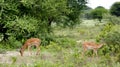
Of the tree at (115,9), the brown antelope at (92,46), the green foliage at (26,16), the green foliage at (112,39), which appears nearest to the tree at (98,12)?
the tree at (115,9)

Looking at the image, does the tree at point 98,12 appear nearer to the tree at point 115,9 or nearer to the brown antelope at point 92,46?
the tree at point 115,9

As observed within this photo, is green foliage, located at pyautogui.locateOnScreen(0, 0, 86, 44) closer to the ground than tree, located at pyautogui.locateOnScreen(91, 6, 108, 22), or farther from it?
farther from it

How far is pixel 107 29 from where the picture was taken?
1586 centimetres

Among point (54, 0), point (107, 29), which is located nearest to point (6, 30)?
point (54, 0)

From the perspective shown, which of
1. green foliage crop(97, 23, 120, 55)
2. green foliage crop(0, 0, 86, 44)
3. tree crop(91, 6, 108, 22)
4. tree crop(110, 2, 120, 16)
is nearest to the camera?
green foliage crop(97, 23, 120, 55)

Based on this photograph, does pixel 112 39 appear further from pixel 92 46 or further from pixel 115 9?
pixel 115 9

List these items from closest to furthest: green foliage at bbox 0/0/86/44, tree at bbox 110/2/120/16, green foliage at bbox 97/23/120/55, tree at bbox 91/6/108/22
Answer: green foliage at bbox 97/23/120/55, green foliage at bbox 0/0/86/44, tree at bbox 110/2/120/16, tree at bbox 91/6/108/22

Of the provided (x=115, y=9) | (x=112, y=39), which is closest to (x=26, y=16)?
(x=112, y=39)

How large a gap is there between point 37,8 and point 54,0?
1.01m

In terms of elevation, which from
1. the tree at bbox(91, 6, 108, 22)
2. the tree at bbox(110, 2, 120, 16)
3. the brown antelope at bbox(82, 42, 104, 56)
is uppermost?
the brown antelope at bbox(82, 42, 104, 56)

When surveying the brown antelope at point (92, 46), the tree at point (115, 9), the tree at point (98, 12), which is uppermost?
the brown antelope at point (92, 46)

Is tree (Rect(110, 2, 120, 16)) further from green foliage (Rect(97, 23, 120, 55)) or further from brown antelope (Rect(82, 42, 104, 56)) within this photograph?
brown antelope (Rect(82, 42, 104, 56))

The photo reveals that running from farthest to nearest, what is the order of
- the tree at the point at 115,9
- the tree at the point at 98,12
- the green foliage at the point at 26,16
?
the tree at the point at 98,12
the tree at the point at 115,9
the green foliage at the point at 26,16

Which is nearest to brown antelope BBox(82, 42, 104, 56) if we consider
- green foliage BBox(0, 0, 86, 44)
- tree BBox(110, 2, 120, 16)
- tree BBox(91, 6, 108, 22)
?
green foliage BBox(0, 0, 86, 44)
